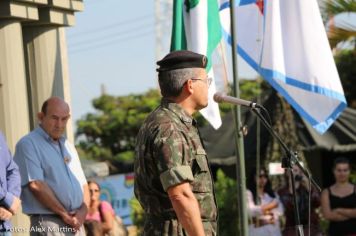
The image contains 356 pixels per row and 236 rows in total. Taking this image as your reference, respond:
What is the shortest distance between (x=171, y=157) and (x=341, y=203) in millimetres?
5206

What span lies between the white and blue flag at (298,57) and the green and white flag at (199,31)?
28 centimetres

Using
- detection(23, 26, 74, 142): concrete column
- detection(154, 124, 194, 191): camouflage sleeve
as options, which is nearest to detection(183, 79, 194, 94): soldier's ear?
detection(154, 124, 194, 191): camouflage sleeve

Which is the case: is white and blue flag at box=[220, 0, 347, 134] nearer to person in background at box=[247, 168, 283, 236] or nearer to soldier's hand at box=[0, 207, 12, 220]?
soldier's hand at box=[0, 207, 12, 220]

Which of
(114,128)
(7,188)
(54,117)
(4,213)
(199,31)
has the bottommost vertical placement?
(114,128)

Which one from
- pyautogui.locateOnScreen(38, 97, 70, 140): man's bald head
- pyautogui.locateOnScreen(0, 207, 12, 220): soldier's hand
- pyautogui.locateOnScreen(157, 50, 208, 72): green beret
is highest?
pyautogui.locateOnScreen(157, 50, 208, 72): green beret

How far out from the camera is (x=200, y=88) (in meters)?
5.08

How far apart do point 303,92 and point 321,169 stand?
10311 mm

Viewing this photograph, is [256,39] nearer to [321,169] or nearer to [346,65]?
[321,169]

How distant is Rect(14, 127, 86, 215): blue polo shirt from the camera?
6.91m

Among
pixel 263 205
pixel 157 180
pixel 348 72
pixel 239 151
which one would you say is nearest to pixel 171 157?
pixel 157 180

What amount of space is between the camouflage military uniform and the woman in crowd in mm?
4375

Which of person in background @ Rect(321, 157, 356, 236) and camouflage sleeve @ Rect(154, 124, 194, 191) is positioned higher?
camouflage sleeve @ Rect(154, 124, 194, 191)

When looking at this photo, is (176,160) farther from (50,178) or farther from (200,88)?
(50,178)

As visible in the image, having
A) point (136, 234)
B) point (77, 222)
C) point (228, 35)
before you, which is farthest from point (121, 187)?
point (77, 222)
